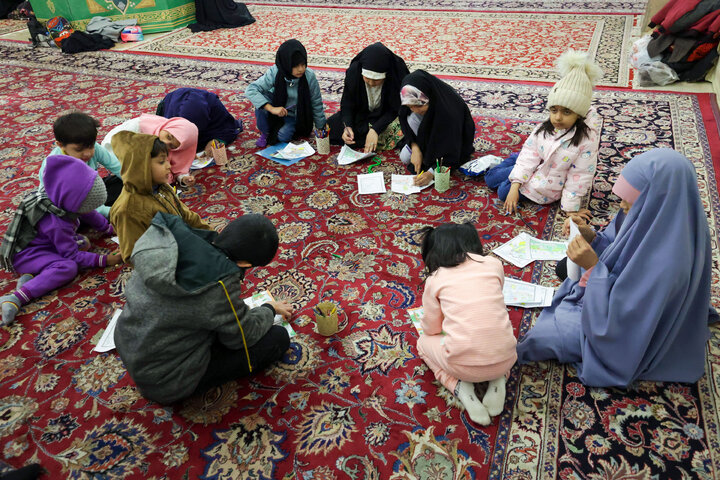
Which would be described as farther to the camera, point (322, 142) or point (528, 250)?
point (322, 142)

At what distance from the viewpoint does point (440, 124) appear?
3256mm

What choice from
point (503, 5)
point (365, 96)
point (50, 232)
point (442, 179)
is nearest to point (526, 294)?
point (442, 179)

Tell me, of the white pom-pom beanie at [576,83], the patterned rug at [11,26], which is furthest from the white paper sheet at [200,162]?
the patterned rug at [11,26]

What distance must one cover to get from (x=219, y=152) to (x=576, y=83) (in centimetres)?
268

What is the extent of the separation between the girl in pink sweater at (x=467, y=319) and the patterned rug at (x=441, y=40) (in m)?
3.86

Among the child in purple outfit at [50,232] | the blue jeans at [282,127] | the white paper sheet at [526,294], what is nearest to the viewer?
the white paper sheet at [526,294]

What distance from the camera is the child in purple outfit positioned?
2.53 m

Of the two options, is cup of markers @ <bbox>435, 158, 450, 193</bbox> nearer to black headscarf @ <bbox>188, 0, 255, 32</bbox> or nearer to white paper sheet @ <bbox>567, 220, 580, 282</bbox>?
white paper sheet @ <bbox>567, 220, 580, 282</bbox>

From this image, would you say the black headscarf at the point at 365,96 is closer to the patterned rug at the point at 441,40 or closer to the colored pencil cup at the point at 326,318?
the patterned rug at the point at 441,40

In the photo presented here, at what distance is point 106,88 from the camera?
545cm

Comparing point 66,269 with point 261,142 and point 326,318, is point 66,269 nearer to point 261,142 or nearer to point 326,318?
point 326,318

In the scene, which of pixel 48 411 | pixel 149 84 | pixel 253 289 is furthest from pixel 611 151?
pixel 149 84

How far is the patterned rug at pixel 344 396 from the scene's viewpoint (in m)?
1.72

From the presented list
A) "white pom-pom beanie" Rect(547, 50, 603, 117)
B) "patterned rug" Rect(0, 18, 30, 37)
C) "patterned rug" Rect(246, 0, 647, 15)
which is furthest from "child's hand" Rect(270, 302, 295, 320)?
"patterned rug" Rect(0, 18, 30, 37)
